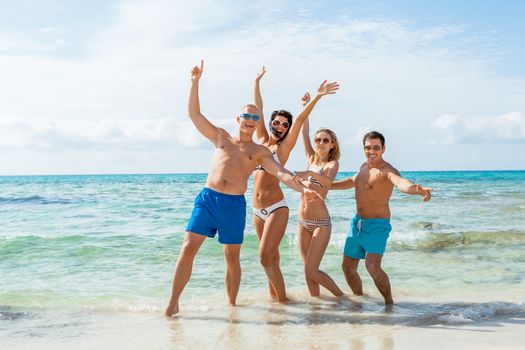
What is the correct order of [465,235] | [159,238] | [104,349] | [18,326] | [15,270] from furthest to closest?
[465,235]
[159,238]
[15,270]
[18,326]
[104,349]

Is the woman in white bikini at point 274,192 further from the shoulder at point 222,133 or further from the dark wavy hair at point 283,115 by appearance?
the shoulder at point 222,133

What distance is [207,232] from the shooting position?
6.05 m

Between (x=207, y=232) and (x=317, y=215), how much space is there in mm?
1374

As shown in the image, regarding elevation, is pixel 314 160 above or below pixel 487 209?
above

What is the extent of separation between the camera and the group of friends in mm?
6031

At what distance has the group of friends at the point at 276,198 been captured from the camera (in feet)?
19.8

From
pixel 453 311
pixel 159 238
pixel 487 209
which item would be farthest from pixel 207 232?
pixel 487 209

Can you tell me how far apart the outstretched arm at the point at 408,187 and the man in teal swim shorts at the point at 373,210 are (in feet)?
0.04

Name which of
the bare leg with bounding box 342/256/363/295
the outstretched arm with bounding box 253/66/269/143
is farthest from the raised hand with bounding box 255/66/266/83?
the bare leg with bounding box 342/256/363/295

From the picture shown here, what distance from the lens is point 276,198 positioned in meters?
6.49

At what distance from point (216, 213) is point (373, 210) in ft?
6.36

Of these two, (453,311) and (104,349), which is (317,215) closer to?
(453,311)

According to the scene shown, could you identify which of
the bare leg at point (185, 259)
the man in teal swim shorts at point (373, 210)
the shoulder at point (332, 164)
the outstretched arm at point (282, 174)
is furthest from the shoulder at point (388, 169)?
the bare leg at point (185, 259)

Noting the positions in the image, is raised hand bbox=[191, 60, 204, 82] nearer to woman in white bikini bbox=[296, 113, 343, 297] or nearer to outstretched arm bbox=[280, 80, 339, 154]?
outstretched arm bbox=[280, 80, 339, 154]
